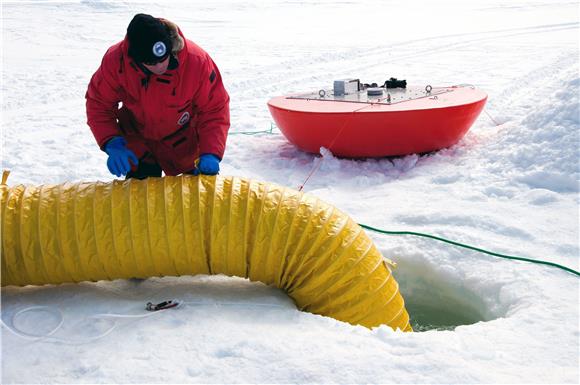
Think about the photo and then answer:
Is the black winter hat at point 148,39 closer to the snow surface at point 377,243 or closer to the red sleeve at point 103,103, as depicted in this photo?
the red sleeve at point 103,103

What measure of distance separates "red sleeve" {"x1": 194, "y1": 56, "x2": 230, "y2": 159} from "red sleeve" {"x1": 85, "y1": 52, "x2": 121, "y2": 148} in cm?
42

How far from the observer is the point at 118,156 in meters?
3.12

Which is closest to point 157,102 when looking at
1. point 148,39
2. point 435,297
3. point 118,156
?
point 118,156

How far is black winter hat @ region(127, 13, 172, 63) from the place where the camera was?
2742mm

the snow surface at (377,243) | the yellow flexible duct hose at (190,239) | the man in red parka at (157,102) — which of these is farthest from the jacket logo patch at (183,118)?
the snow surface at (377,243)

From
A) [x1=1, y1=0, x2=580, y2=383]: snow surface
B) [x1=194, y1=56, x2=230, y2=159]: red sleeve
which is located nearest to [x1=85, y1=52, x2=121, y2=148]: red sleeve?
[x1=194, y1=56, x2=230, y2=159]: red sleeve

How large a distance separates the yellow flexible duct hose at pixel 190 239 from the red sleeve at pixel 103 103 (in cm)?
33

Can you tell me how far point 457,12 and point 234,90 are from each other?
41.9 feet

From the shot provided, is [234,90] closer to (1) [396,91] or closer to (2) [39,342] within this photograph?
(1) [396,91]

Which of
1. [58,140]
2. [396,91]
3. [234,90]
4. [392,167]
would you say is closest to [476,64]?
[234,90]

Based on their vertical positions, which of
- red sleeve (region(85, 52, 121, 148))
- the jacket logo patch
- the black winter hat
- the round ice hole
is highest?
the black winter hat

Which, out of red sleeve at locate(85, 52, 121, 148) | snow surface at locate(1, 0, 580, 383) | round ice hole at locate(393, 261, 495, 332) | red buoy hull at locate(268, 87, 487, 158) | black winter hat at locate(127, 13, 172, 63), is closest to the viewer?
snow surface at locate(1, 0, 580, 383)

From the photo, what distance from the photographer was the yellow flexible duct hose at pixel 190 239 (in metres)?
2.86

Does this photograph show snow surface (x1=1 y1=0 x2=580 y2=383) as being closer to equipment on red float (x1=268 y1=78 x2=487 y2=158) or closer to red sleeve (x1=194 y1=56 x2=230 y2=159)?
equipment on red float (x1=268 y1=78 x2=487 y2=158)
